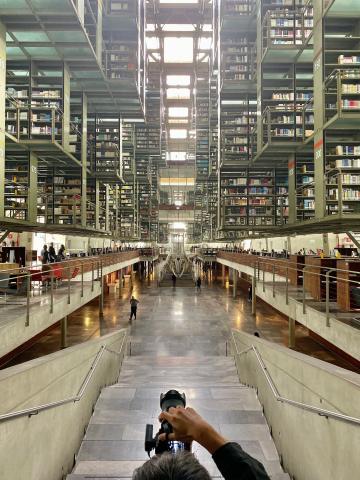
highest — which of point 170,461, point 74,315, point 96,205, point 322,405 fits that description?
point 96,205

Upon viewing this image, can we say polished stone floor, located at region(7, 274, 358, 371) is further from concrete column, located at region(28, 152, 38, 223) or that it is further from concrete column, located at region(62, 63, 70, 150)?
concrete column, located at region(62, 63, 70, 150)

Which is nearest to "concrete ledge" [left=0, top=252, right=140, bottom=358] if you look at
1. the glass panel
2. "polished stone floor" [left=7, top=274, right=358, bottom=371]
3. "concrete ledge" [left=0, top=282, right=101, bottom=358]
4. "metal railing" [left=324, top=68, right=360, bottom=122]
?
"concrete ledge" [left=0, top=282, right=101, bottom=358]

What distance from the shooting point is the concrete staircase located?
8.98 feet

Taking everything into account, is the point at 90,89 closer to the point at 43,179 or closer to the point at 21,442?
the point at 43,179

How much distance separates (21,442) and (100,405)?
198 cm

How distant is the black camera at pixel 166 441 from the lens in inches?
38.4

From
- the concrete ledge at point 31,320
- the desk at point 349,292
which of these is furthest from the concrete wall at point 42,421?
the desk at point 349,292

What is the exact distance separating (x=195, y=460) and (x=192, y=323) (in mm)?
12211

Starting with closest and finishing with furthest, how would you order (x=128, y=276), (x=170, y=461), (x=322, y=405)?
(x=170, y=461), (x=322, y=405), (x=128, y=276)

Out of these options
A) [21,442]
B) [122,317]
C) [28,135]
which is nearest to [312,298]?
[21,442]

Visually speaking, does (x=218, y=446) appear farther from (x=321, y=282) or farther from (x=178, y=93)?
(x=178, y=93)

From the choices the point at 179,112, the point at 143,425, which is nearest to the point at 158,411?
the point at 143,425

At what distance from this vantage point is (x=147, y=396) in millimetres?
4234

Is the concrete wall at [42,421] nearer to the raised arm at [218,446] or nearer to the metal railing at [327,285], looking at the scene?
the raised arm at [218,446]
